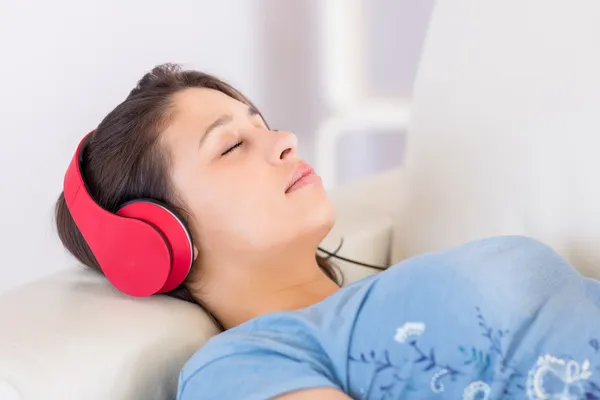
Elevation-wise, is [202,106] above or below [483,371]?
above

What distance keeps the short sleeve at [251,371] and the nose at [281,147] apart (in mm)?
263

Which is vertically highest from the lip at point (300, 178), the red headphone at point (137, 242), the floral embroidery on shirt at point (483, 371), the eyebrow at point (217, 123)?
the eyebrow at point (217, 123)

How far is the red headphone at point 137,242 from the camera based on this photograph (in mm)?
854

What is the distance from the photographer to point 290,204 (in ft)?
3.02

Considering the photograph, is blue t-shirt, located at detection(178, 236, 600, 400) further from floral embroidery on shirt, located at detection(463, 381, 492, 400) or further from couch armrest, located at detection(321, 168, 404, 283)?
couch armrest, located at detection(321, 168, 404, 283)

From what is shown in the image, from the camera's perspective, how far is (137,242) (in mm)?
859

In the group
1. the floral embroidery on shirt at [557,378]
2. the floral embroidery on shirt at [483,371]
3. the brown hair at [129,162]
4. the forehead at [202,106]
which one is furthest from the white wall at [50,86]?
the floral embroidery on shirt at [557,378]

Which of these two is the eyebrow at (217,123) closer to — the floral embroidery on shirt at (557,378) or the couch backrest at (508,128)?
the couch backrest at (508,128)

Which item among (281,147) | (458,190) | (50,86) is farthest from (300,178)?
(50,86)

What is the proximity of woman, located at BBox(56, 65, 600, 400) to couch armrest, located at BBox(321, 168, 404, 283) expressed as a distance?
11cm

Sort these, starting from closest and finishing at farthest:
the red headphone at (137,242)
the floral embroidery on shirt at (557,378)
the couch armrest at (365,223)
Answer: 1. the floral embroidery on shirt at (557,378)
2. the red headphone at (137,242)
3. the couch armrest at (365,223)

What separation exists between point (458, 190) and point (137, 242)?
0.50 meters

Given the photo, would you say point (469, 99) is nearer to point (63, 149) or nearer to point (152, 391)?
point (152, 391)

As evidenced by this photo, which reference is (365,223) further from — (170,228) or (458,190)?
(170,228)
